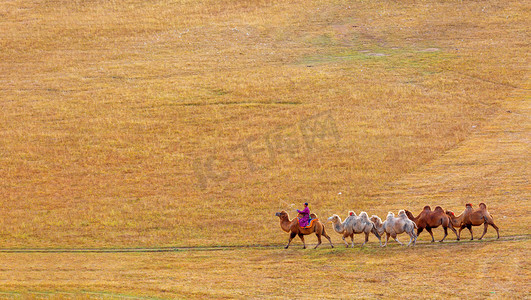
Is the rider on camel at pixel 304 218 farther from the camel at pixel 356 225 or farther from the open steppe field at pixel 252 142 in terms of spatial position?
the open steppe field at pixel 252 142

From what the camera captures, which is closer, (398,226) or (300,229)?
(398,226)

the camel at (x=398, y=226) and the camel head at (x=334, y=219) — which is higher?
the camel head at (x=334, y=219)

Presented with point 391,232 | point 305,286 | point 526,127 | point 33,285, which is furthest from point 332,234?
point 526,127

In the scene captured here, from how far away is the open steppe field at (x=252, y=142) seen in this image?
82.1 ft

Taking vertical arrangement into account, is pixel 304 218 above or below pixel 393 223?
above

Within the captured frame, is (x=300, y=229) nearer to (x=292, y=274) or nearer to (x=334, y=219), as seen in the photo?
(x=334, y=219)

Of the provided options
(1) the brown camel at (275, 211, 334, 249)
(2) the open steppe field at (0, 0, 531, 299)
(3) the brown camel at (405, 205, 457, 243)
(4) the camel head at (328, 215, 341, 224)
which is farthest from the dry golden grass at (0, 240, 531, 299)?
(4) the camel head at (328, 215, 341, 224)

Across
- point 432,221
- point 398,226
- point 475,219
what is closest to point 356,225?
point 398,226

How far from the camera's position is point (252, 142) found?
146 feet

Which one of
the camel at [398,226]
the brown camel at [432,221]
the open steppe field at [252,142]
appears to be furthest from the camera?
A: the brown camel at [432,221]

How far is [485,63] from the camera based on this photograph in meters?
57.4

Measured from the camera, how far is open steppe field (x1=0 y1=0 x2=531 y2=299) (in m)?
25.0

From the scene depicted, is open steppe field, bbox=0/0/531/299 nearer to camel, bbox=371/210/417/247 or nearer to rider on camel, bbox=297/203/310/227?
camel, bbox=371/210/417/247

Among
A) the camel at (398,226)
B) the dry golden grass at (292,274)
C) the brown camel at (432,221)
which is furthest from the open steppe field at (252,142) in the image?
the brown camel at (432,221)
